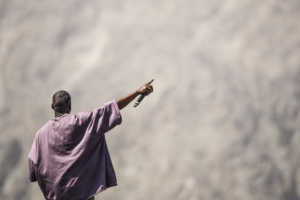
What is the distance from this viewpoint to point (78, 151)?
93.9 inches

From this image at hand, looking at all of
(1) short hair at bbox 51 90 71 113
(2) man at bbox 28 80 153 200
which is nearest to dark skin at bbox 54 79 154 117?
(2) man at bbox 28 80 153 200

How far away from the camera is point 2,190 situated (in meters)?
5.66

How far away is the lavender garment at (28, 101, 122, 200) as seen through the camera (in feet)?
7.78

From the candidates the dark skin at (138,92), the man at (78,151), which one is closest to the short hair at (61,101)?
the man at (78,151)

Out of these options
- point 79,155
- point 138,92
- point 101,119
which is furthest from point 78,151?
point 138,92

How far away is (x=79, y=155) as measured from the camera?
2.38m

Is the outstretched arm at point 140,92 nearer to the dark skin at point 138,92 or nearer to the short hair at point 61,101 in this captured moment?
the dark skin at point 138,92

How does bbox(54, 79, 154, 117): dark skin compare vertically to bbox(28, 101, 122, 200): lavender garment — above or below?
above

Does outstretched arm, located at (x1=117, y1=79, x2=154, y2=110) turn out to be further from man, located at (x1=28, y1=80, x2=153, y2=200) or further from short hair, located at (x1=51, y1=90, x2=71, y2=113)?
short hair, located at (x1=51, y1=90, x2=71, y2=113)

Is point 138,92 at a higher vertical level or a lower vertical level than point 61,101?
lower

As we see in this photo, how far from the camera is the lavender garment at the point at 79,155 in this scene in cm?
237

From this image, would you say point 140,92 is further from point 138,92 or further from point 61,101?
point 61,101

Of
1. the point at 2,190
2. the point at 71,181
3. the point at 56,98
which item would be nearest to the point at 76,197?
the point at 71,181

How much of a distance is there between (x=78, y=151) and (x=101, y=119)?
0.15 metres
